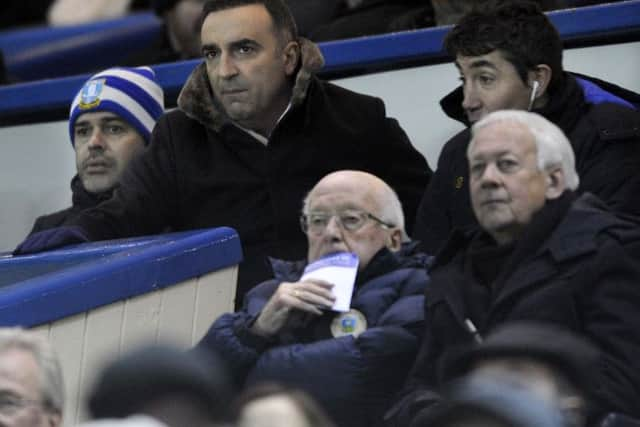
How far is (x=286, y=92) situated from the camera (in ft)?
22.4

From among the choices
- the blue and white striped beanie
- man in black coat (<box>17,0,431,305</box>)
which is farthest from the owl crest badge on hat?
man in black coat (<box>17,0,431,305</box>)

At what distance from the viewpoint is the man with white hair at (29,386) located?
14.5ft

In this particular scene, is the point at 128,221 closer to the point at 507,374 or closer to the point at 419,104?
the point at 419,104

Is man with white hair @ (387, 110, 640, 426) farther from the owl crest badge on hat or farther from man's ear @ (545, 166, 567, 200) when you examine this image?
the owl crest badge on hat

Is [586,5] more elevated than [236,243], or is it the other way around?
[586,5]

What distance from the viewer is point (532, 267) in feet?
17.0

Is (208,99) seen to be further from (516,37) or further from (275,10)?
(516,37)

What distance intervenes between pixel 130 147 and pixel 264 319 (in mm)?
1924

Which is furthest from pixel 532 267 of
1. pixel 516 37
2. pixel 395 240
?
pixel 516 37

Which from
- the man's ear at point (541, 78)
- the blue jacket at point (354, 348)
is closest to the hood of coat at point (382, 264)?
the blue jacket at point (354, 348)

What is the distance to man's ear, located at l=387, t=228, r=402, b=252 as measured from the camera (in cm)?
574

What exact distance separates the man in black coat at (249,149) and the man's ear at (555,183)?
1.43 m

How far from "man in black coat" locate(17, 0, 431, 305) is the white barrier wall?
735 mm

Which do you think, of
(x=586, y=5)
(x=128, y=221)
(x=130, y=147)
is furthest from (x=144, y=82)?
(x=586, y=5)
